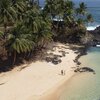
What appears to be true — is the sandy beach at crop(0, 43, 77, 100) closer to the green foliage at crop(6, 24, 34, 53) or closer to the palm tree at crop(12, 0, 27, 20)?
the green foliage at crop(6, 24, 34, 53)

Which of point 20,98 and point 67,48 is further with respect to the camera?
point 67,48

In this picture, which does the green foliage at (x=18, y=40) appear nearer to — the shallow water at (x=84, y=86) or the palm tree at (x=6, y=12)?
the palm tree at (x=6, y=12)

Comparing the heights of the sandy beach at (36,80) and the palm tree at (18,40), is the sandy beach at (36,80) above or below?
below

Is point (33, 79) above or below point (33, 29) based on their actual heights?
below

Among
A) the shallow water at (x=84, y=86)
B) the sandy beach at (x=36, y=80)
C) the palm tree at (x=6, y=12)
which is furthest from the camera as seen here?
the palm tree at (x=6, y=12)

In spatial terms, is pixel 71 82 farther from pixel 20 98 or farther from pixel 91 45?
pixel 91 45

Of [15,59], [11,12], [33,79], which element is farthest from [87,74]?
[11,12]

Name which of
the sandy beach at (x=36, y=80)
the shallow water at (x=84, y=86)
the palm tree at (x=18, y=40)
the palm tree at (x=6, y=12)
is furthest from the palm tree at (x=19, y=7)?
the shallow water at (x=84, y=86)
